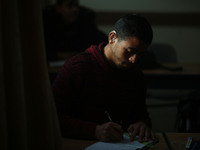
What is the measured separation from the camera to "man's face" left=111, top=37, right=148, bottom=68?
1.05m

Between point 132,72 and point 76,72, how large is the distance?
29 cm

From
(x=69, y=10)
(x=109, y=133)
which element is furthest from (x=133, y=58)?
(x=69, y=10)

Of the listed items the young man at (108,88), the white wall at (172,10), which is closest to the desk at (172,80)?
the young man at (108,88)

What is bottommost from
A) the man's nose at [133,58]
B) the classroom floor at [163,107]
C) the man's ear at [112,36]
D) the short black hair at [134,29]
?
the classroom floor at [163,107]

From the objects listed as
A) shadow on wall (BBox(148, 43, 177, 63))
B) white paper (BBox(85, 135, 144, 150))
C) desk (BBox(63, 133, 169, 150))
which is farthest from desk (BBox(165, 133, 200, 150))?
shadow on wall (BBox(148, 43, 177, 63))

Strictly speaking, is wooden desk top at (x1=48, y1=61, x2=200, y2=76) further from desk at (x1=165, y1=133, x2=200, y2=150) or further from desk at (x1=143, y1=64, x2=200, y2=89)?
desk at (x1=165, y1=133, x2=200, y2=150)

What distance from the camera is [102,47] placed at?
1.21 m

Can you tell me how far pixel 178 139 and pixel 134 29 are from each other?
0.50 metres

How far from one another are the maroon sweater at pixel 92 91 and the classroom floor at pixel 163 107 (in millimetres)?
Answer: 1316

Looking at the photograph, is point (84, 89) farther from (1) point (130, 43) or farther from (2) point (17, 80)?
(2) point (17, 80)

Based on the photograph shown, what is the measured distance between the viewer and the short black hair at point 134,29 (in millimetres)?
1039

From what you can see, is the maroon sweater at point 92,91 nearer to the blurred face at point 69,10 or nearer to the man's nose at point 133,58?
the man's nose at point 133,58

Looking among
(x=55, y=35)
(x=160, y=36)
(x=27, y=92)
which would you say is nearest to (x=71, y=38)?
(x=55, y=35)

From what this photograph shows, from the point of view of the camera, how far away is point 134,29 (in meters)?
1.04
